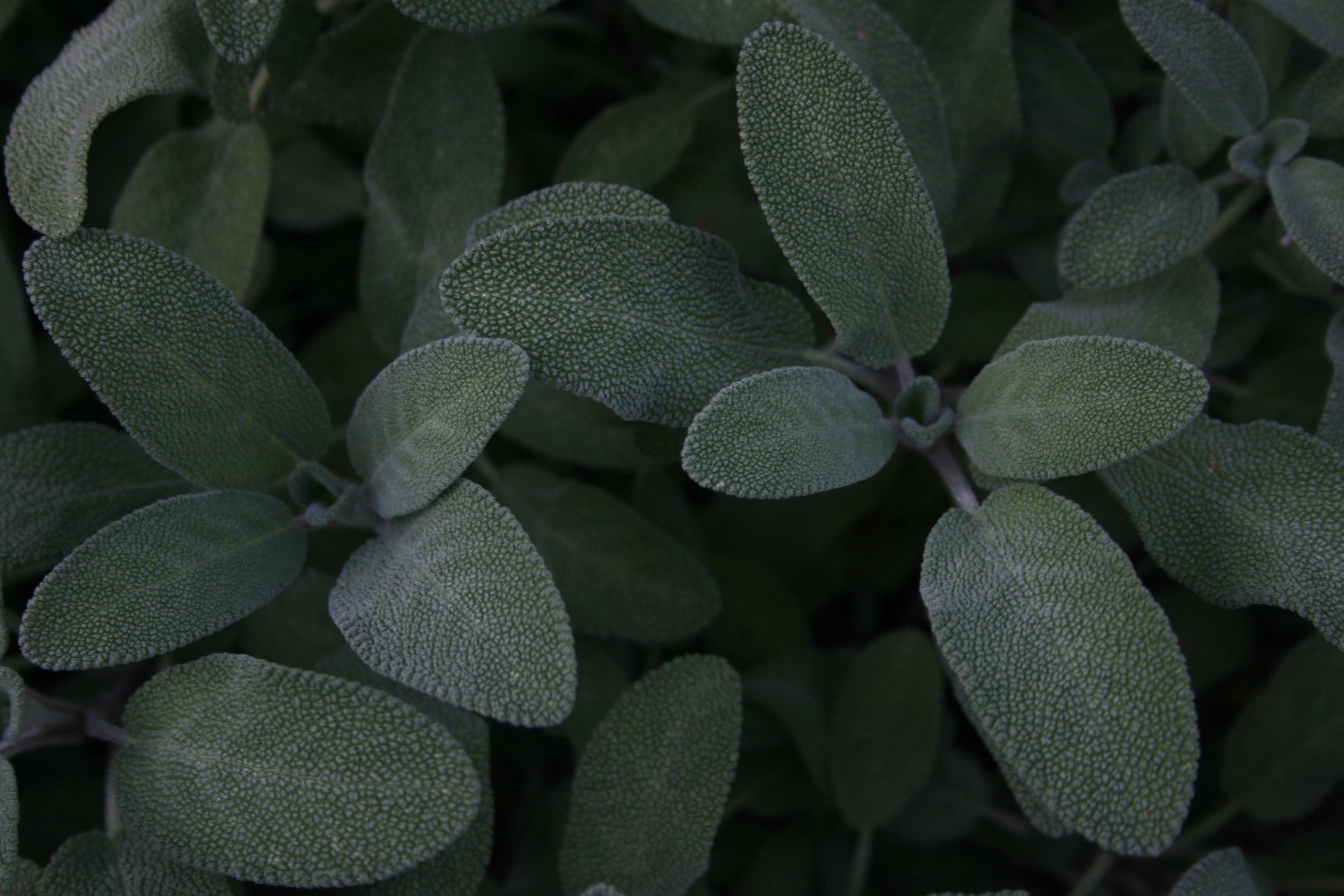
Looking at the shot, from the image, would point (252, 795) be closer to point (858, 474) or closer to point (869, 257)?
point (858, 474)

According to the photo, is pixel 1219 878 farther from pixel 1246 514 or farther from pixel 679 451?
pixel 679 451

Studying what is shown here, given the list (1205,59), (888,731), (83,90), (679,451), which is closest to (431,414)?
(679,451)

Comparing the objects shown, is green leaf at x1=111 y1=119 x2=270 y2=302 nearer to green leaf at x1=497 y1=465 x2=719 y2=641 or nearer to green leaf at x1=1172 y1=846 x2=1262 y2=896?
green leaf at x1=497 y1=465 x2=719 y2=641

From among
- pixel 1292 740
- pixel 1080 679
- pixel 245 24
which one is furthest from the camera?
pixel 1292 740

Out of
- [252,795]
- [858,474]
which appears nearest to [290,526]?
[252,795]

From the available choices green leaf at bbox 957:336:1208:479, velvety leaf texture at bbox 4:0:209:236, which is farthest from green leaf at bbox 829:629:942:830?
velvety leaf texture at bbox 4:0:209:236

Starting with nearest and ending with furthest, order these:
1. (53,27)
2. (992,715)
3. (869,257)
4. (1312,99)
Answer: (992,715), (869,257), (1312,99), (53,27)
